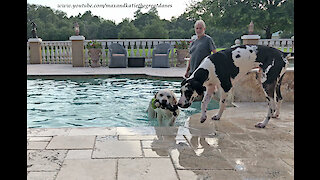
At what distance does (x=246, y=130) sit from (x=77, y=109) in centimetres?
374

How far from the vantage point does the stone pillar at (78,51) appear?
13766 mm

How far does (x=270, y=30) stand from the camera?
1154 inches

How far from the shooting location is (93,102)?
21.9 ft

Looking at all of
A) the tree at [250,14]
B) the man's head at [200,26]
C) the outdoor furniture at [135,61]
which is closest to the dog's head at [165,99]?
the man's head at [200,26]

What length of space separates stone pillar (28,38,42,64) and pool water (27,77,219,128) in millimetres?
6657

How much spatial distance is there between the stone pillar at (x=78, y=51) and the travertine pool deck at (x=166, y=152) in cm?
1071

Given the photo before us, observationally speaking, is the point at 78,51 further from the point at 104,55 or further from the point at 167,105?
the point at 167,105

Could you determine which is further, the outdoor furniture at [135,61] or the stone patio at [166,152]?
the outdoor furniture at [135,61]

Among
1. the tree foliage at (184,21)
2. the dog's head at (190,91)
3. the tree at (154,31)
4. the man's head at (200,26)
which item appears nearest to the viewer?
the dog's head at (190,91)

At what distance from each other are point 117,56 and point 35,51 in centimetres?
578

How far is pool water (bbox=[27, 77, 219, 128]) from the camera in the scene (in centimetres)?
514

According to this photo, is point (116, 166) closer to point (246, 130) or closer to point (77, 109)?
point (246, 130)

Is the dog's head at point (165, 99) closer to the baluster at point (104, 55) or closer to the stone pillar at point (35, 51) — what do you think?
the baluster at point (104, 55)

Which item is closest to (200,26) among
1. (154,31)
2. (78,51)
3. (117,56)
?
(117,56)
